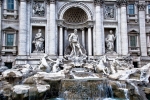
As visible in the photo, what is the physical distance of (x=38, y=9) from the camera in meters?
27.3

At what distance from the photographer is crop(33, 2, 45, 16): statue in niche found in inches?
1069

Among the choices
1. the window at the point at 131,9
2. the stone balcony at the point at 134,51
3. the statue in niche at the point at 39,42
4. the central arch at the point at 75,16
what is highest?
the window at the point at 131,9

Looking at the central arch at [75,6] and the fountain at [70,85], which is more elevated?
the central arch at [75,6]

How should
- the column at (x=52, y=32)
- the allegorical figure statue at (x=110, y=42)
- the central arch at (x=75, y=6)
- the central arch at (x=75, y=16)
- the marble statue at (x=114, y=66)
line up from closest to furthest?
the marble statue at (x=114, y=66) → the column at (x=52, y=32) → the central arch at (x=75, y=6) → the allegorical figure statue at (x=110, y=42) → the central arch at (x=75, y=16)

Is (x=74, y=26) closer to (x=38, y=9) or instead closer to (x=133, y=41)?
(x=38, y=9)

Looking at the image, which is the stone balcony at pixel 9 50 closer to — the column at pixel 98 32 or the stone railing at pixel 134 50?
the column at pixel 98 32

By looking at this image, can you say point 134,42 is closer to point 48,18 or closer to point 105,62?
point 105,62

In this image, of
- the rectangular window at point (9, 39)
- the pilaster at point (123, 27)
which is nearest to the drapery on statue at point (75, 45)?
the pilaster at point (123, 27)

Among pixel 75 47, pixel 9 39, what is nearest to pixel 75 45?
pixel 75 47

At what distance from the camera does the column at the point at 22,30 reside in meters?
25.5

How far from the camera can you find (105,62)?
2452 cm

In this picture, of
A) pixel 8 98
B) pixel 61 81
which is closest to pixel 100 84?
pixel 61 81

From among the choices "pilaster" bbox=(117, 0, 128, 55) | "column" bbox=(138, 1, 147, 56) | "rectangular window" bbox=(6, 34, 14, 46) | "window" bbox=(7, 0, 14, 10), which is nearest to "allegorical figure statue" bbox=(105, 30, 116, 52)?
"pilaster" bbox=(117, 0, 128, 55)

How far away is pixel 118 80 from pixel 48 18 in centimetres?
1237
